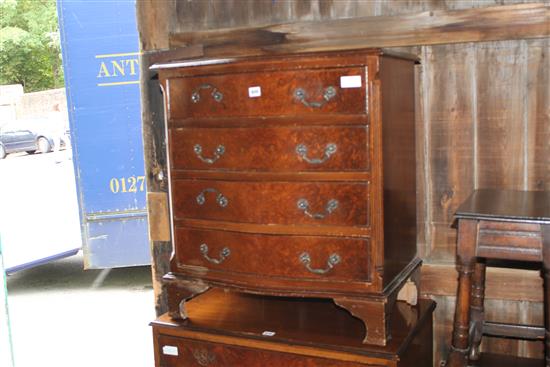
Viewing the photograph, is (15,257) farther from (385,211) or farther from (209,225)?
(385,211)

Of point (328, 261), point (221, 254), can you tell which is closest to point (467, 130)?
point (328, 261)

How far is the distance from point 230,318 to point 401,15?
1380 millimetres

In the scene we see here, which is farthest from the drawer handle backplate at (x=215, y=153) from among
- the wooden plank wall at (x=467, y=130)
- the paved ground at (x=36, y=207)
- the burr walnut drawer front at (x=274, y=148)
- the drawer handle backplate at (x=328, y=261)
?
the paved ground at (x=36, y=207)

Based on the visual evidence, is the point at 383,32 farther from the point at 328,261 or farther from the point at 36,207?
the point at 36,207

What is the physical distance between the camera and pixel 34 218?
572cm

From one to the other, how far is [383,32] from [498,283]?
3.62 feet

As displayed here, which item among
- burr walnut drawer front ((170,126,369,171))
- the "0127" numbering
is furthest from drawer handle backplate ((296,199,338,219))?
the "0127" numbering

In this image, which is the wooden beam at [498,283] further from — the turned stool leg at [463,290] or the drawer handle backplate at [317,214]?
the drawer handle backplate at [317,214]

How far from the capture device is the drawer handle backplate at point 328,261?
2014mm

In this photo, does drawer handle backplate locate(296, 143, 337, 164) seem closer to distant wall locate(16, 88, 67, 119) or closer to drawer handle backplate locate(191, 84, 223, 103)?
drawer handle backplate locate(191, 84, 223, 103)

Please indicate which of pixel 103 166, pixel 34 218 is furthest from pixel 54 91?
pixel 103 166

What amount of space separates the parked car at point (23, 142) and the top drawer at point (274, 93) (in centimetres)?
463

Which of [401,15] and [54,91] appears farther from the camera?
[54,91]

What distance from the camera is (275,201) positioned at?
2.06 meters
